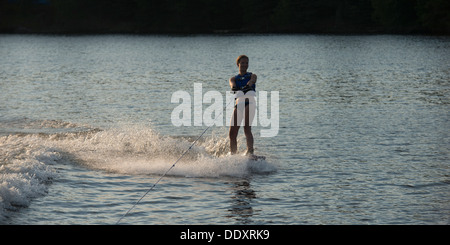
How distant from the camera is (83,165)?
1414cm
